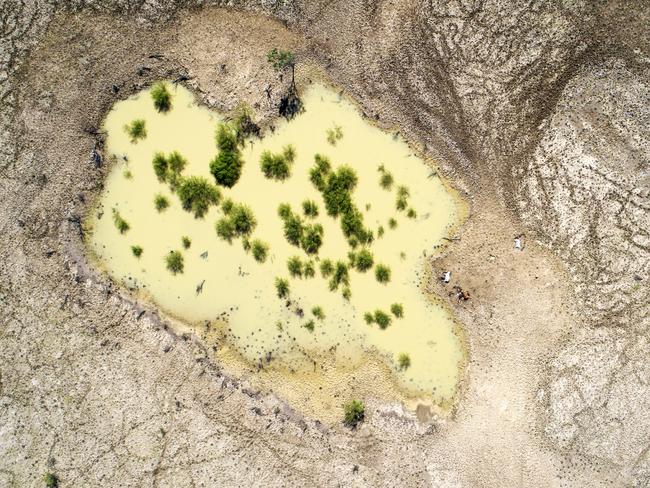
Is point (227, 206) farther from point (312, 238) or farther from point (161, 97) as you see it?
point (161, 97)

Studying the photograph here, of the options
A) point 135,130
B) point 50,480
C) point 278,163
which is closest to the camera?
point 50,480

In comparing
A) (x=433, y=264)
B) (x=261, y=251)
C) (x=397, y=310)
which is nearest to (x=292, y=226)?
(x=261, y=251)

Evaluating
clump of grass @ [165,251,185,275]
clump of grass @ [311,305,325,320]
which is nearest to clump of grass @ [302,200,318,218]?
clump of grass @ [311,305,325,320]

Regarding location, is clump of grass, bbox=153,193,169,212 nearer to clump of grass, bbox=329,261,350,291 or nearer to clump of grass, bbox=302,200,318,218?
clump of grass, bbox=302,200,318,218

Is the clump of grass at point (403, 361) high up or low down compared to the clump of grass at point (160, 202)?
up

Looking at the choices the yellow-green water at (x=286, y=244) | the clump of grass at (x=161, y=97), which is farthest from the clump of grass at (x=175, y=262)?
the clump of grass at (x=161, y=97)

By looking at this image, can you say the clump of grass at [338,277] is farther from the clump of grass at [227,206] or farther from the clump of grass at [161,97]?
the clump of grass at [161,97]

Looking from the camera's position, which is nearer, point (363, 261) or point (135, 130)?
point (363, 261)
